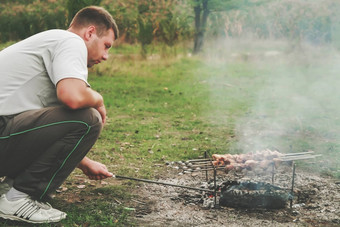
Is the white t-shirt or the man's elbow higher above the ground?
the white t-shirt

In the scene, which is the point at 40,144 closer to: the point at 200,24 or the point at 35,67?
the point at 35,67

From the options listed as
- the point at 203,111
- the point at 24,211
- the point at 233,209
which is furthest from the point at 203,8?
the point at 24,211

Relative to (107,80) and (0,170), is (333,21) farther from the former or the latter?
(0,170)

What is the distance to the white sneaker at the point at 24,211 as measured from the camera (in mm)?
2979

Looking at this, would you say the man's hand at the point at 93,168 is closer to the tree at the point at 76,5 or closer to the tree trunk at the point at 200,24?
the tree at the point at 76,5

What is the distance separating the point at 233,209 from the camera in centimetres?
351

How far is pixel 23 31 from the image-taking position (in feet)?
43.4

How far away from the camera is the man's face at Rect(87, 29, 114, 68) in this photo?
3.30 m

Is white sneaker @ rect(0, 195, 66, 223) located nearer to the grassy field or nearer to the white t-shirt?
the grassy field

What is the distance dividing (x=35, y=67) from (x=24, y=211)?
3.56ft

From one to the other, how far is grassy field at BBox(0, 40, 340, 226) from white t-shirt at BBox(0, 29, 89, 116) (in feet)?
3.31

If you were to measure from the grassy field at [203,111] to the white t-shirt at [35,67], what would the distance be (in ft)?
3.31

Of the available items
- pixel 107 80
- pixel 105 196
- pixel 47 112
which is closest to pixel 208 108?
pixel 107 80

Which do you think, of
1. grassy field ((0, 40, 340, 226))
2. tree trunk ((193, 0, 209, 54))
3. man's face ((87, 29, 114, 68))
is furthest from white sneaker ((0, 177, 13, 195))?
tree trunk ((193, 0, 209, 54))
